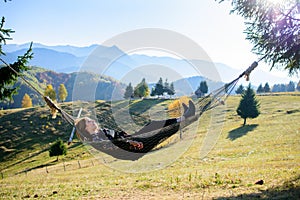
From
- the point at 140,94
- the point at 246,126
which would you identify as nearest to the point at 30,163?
the point at 246,126

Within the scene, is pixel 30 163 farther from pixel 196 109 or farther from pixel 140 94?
pixel 140 94

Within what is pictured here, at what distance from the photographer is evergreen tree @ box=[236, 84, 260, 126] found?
35.6 m

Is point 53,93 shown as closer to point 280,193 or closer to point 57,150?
point 57,150

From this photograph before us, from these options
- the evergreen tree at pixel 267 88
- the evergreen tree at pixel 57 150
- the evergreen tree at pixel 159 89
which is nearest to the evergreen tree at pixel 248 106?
the evergreen tree at pixel 57 150

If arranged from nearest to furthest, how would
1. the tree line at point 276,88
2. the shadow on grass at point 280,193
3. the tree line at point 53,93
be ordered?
the shadow on grass at point 280,193 < the tree line at point 53,93 < the tree line at point 276,88

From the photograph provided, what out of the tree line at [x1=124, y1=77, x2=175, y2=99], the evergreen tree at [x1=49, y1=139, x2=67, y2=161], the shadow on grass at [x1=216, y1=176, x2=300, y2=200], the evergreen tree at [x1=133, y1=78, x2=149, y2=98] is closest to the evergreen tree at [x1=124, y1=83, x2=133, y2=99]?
the tree line at [x1=124, y1=77, x2=175, y2=99]

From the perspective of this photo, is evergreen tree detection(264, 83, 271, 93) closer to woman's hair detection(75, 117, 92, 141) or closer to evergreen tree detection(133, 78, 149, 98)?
evergreen tree detection(133, 78, 149, 98)

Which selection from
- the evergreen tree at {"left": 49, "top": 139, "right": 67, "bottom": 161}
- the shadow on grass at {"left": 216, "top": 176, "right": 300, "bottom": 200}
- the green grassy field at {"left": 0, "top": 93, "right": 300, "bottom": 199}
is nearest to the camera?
the shadow on grass at {"left": 216, "top": 176, "right": 300, "bottom": 200}

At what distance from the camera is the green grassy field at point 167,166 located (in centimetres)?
738

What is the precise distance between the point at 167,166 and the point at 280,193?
1085 cm

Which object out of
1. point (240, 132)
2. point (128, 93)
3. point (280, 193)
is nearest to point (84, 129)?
point (280, 193)

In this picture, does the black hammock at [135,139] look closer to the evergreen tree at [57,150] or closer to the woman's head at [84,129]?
the woman's head at [84,129]

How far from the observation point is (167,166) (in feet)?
53.2

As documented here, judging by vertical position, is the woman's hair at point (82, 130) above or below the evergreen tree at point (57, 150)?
above
